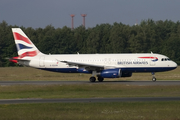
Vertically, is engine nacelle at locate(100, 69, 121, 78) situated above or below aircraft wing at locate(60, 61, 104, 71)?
below

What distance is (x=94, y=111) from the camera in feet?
67.3

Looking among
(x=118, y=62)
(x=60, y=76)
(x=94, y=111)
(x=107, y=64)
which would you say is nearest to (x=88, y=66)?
(x=107, y=64)

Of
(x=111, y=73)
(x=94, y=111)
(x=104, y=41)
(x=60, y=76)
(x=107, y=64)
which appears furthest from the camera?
(x=104, y=41)

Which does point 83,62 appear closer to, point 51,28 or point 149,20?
point 51,28

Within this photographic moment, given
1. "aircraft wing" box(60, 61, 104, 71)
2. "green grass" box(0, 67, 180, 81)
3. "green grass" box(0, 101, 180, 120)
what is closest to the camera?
"green grass" box(0, 101, 180, 120)

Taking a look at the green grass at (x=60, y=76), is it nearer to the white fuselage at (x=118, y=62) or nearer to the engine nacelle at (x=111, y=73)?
the white fuselage at (x=118, y=62)

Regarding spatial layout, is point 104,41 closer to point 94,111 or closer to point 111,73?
point 111,73

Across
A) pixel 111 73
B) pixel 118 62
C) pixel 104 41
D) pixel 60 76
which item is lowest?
pixel 60 76

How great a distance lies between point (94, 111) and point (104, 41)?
330 feet

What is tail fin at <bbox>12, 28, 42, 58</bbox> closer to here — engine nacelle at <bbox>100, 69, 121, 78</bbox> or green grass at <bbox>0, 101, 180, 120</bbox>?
engine nacelle at <bbox>100, 69, 121, 78</bbox>

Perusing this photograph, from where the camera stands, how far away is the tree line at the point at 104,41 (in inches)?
4306

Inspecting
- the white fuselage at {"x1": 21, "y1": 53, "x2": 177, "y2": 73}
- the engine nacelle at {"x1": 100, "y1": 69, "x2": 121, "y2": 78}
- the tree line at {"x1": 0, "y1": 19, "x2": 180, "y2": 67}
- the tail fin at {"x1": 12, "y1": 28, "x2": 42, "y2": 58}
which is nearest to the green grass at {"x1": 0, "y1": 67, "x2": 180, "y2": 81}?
the white fuselage at {"x1": 21, "y1": 53, "x2": 177, "y2": 73}

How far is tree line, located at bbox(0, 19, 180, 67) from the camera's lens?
359 ft

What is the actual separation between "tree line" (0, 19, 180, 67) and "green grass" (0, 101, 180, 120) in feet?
268
